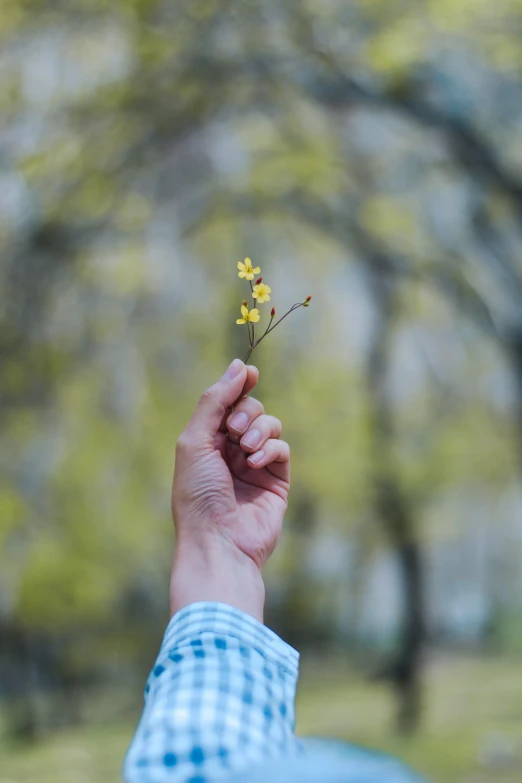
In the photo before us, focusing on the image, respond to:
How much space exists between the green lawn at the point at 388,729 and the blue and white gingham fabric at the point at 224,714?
2.28 metres

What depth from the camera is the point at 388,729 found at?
279cm

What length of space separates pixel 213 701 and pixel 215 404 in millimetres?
339

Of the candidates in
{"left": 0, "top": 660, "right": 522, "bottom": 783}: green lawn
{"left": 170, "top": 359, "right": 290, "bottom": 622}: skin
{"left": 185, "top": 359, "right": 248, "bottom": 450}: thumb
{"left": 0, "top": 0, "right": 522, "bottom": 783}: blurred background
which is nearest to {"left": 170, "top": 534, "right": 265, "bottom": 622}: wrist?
{"left": 170, "top": 359, "right": 290, "bottom": 622}: skin

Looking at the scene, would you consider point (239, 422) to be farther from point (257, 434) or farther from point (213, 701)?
point (213, 701)

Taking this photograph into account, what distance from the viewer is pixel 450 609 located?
292cm

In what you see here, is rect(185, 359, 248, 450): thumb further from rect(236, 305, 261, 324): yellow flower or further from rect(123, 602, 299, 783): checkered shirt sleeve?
rect(123, 602, 299, 783): checkered shirt sleeve

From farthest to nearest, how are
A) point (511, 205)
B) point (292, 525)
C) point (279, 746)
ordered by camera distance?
point (292, 525) < point (511, 205) < point (279, 746)

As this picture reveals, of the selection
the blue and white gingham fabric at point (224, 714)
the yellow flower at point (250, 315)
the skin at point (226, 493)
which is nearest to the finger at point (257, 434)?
the skin at point (226, 493)

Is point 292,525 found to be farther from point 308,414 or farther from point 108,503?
point 108,503

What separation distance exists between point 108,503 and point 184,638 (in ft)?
8.37

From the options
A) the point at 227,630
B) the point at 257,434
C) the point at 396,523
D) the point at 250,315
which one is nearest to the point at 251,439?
the point at 257,434

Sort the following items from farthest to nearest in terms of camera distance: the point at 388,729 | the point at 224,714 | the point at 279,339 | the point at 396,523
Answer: the point at 279,339 < the point at 396,523 < the point at 388,729 < the point at 224,714

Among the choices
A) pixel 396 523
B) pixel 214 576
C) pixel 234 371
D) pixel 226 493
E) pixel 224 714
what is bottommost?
pixel 224 714

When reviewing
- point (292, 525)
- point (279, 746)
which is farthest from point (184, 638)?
point (292, 525)
